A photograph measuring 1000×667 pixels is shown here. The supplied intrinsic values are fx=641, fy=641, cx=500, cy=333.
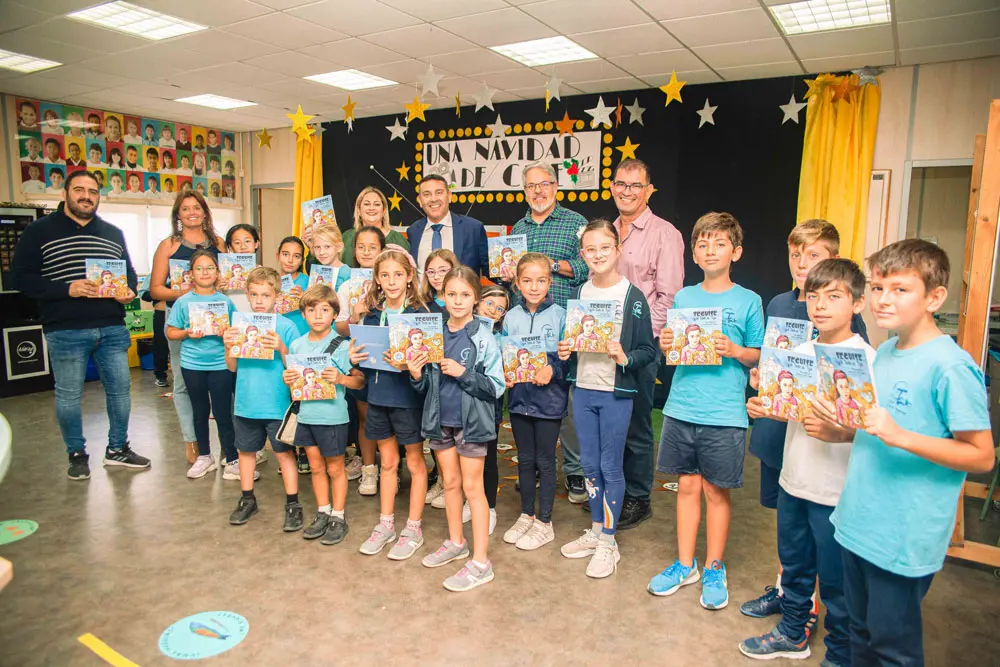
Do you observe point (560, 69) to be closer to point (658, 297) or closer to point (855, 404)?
point (658, 297)

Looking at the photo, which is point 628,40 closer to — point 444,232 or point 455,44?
point 455,44

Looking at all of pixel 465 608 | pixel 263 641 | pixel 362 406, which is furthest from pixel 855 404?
pixel 362 406

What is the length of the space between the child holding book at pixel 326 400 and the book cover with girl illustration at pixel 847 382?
202 cm

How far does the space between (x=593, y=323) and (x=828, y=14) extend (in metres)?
3.17

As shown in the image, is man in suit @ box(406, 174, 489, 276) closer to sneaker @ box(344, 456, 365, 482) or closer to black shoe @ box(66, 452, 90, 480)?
sneaker @ box(344, 456, 365, 482)

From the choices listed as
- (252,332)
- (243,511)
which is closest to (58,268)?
(252,332)

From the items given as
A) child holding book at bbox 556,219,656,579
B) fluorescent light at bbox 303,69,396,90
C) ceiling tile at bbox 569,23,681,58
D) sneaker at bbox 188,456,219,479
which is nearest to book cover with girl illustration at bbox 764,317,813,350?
child holding book at bbox 556,219,656,579

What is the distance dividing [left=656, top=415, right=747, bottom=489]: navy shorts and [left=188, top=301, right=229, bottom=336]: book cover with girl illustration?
242 centimetres

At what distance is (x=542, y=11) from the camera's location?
13.9ft

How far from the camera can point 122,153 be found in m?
7.97

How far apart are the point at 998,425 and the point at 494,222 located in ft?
16.2

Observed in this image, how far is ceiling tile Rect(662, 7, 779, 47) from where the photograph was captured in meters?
4.24

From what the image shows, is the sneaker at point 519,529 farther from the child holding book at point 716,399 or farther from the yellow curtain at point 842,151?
the yellow curtain at point 842,151

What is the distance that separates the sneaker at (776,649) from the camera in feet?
7.29
